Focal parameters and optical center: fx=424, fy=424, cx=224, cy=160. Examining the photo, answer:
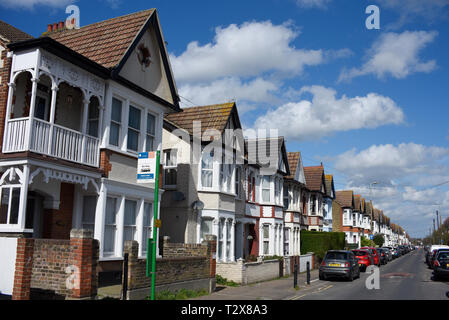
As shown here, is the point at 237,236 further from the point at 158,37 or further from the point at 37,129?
the point at 37,129

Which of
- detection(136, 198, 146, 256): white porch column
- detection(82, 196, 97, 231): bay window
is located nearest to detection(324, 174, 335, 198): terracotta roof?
detection(136, 198, 146, 256): white porch column

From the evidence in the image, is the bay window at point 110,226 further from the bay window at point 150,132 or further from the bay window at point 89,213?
the bay window at point 150,132

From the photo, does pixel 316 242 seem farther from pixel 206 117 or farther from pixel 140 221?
pixel 140 221

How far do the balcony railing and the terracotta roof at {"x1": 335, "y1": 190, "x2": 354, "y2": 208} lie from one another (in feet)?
196

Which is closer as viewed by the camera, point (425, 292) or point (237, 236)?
point (425, 292)

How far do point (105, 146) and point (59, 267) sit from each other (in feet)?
Result: 16.8

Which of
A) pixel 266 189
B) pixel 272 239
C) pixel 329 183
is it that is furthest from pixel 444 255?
pixel 329 183

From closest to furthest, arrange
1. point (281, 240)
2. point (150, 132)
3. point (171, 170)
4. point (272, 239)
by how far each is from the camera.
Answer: point (150, 132)
point (171, 170)
point (272, 239)
point (281, 240)

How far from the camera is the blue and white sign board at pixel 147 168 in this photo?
10227 millimetres

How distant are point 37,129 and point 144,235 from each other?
6.25 metres

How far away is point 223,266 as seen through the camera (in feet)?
66.0

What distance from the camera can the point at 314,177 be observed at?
45.0m

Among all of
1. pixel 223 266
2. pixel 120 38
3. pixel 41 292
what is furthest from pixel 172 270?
pixel 120 38

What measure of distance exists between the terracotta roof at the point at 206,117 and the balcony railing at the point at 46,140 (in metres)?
9.24
